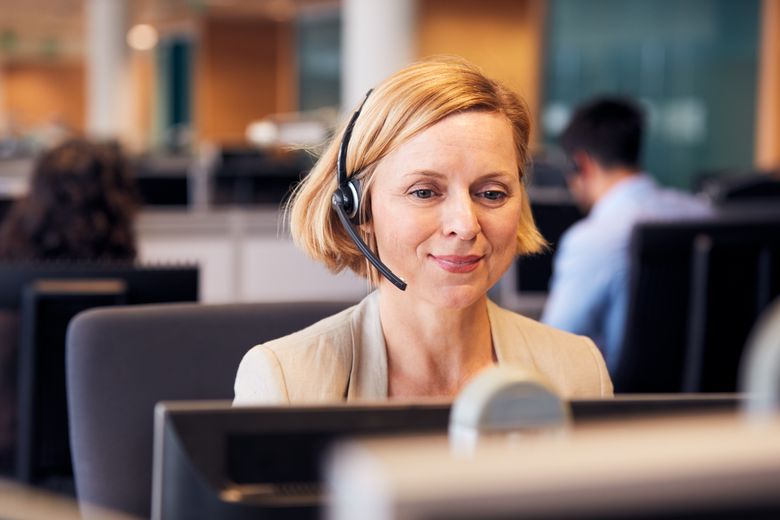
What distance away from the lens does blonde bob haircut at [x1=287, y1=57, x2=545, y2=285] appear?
1.21 m

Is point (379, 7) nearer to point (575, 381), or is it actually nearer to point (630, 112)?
point (630, 112)

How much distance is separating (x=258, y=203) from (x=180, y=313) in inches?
160

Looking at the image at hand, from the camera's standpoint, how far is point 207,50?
18.7m

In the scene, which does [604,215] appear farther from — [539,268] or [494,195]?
[494,195]

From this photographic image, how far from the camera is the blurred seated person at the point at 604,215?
2.87m

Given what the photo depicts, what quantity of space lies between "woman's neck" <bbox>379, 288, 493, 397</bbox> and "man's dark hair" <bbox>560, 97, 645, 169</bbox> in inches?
84.4

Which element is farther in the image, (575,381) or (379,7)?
(379,7)

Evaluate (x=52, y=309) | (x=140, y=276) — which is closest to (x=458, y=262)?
(x=140, y=276)

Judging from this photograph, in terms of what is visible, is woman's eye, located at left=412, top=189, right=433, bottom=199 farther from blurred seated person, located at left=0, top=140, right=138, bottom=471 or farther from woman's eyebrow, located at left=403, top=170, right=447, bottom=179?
blurred seated person, located at left=0, top=140, right=138, bottom=471

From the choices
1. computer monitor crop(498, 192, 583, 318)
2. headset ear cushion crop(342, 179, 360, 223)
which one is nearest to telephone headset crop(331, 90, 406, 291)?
headset ear cushion crop(342, 179, 360, 223)

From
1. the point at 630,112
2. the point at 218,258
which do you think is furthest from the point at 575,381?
the point at 218,258

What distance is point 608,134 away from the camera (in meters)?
3.35

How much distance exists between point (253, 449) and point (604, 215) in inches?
104

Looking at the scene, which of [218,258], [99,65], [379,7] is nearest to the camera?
[218,258]
